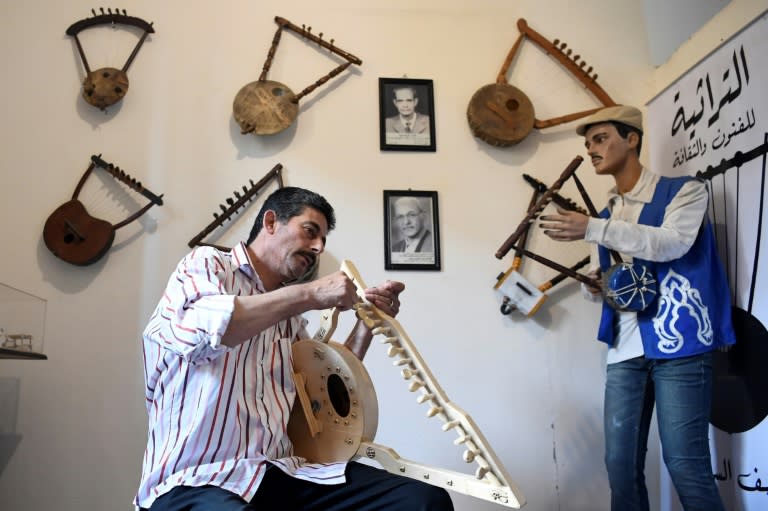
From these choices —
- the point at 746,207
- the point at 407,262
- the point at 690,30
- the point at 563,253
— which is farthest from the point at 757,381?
the point at 690,30

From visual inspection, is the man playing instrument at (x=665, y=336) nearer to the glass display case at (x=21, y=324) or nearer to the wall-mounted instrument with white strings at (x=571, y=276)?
the wall-mounted instrument with white strings at (x=571, y=276)

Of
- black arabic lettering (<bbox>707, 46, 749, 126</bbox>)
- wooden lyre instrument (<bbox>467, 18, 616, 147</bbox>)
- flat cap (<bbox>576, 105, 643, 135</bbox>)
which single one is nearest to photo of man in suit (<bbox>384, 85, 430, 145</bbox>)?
wooden lyre instrument (<bbox>467, 18, 616, 147</bbox>)

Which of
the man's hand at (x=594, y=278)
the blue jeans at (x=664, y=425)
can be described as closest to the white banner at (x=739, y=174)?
the blue jeans at (x=664, y=425)

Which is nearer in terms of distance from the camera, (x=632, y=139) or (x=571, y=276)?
(x=632, y=139)

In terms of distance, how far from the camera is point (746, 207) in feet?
7.11

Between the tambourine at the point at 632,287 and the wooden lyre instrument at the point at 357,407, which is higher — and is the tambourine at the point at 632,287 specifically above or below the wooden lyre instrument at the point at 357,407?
above

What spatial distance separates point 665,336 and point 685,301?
13cm

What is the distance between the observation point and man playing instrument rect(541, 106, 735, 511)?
6.06ft

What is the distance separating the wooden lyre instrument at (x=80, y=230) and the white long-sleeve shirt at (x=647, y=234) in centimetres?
166

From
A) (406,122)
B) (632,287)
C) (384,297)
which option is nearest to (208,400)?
(384,297)

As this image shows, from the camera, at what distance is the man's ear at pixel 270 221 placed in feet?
5.31

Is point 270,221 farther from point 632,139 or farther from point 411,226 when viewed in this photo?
point 632,139

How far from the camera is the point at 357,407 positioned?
4.67 feet

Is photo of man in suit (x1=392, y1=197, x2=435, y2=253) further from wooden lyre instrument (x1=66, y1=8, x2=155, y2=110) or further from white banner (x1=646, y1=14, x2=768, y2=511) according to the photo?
wooden lyre instrument (x1=66, y1=8, x2=155, y2=110)
